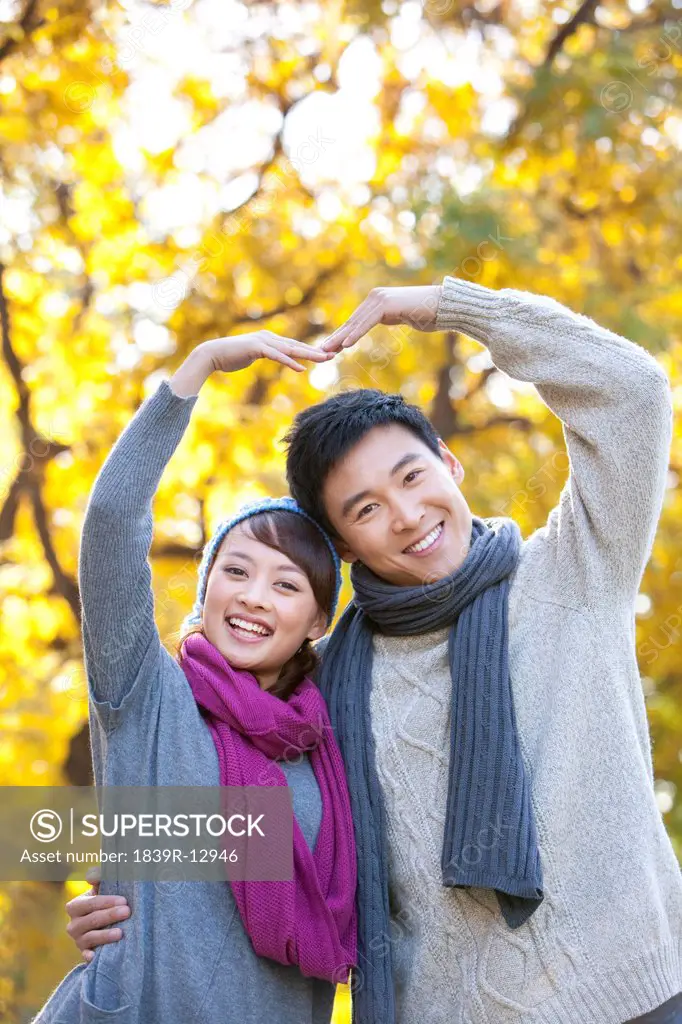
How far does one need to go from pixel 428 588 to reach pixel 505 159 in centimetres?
404

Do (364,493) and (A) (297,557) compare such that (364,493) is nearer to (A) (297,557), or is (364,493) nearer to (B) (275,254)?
(A) (297,557)

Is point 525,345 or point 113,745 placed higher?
point 525,345

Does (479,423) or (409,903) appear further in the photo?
(479,423)

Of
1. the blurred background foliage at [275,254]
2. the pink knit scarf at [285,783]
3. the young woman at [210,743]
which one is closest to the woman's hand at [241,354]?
the young woman at [210,743]

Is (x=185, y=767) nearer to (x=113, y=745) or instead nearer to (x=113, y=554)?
→ (x=113, y=745)

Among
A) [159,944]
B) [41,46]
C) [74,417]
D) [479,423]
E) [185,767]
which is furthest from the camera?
[479,423]

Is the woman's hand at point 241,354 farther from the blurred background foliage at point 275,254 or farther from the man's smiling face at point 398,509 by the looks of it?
the blurred background foliage at point 275,254

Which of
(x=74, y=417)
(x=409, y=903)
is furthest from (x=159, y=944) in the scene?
(x=74, y=417)

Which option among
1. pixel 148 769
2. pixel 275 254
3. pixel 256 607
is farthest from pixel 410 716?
pixel 275 254

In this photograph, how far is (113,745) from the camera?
1.97 metres

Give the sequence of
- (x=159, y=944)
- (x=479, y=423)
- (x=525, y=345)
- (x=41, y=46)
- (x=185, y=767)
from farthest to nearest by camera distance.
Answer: (x=479, y=423) < (x=41, y=46) < (x=525, y=345) < (x=185, y=767) < (x=159, y=944)

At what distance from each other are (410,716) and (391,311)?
2.81 feet

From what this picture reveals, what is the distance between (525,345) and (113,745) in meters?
1.14

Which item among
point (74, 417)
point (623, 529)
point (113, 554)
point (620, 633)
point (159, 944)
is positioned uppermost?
point (113, 554)
